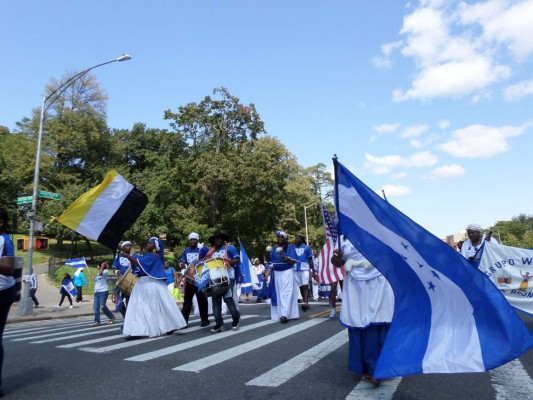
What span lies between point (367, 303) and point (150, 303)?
5043 mm

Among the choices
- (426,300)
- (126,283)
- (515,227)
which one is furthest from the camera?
(515,227)

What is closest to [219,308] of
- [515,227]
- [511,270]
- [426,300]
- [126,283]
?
[126,283]

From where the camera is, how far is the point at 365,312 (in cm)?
498

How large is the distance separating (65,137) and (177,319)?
44341 millimetres

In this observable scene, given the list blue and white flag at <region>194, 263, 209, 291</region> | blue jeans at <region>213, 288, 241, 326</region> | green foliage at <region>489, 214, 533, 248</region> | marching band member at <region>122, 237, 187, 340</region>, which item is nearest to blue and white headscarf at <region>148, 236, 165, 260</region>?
marching band member at <region>122, 237, 187, 340</region>

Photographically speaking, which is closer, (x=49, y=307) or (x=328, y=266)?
(x=328, y=266)

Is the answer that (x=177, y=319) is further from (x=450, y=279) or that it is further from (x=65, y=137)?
(x=65, y=137)

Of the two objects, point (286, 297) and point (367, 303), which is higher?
point (367, 303)

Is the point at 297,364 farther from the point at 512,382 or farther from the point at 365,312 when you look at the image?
the point at 512,382

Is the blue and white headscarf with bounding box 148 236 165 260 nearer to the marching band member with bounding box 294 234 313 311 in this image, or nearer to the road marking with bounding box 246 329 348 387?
the road marking with bounding box 246 329 348 387

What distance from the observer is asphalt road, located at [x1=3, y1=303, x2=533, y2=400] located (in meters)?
4.59

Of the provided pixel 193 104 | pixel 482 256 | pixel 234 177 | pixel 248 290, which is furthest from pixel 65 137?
pixel 482 256

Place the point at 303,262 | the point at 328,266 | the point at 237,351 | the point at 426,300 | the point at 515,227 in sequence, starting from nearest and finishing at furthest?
the point at 426,300
the point at 237,351
the point at 328,266
the point at 303,262
the point at 515,227

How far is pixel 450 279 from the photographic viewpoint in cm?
411
